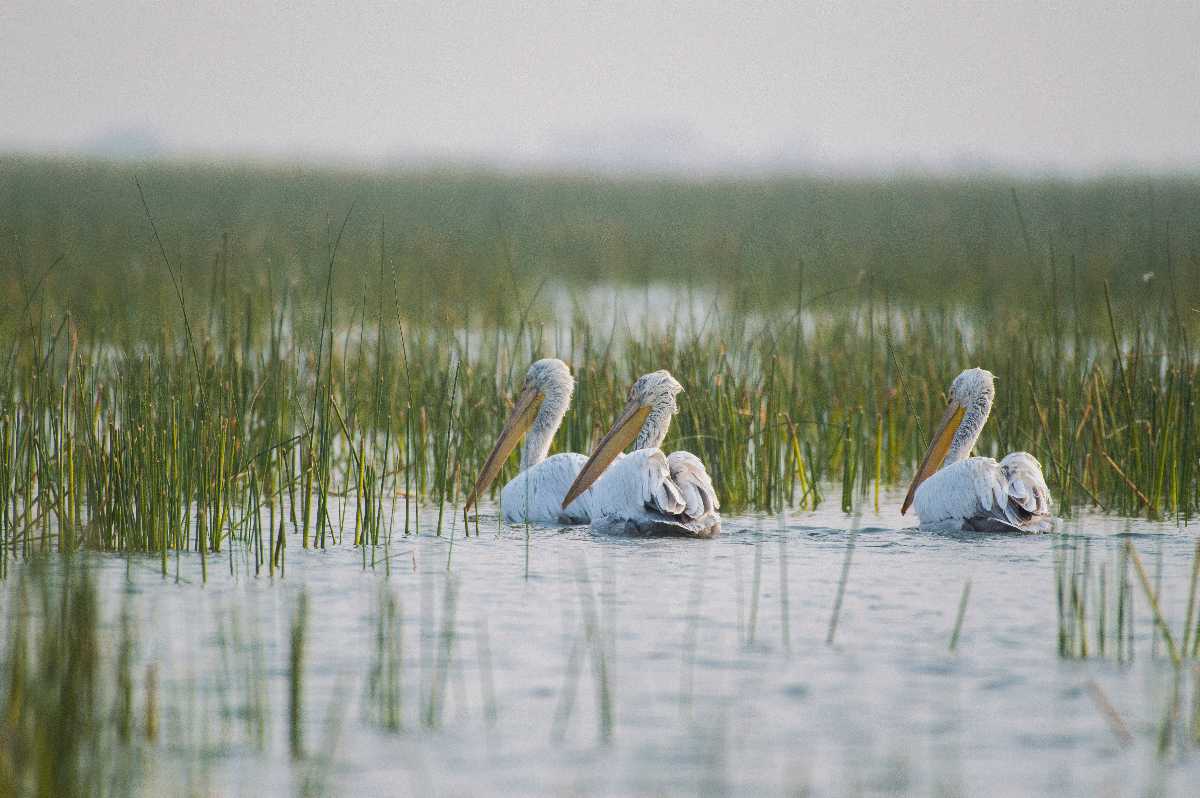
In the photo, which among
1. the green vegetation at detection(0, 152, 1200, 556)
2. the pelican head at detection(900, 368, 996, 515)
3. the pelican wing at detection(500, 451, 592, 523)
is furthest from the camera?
the pelican head at detection(900, 368, 996, 515)

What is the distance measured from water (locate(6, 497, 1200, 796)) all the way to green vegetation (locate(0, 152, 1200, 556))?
24.8 inches

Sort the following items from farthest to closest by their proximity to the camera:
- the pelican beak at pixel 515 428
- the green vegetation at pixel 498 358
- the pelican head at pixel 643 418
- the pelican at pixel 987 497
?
the pelican beak at pixel 515 428, the pelican head at pixel 643 418, the pelican at pixel 987 497, the green vegetation at pixel 498 358

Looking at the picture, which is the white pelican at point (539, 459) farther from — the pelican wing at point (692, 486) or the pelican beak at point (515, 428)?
the pelican wing at point (692, 486)

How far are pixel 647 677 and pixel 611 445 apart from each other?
11.2ft

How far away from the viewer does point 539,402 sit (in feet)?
28.3

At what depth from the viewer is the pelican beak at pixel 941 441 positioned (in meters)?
8.11

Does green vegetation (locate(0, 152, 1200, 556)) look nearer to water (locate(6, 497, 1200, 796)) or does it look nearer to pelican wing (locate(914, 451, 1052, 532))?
pelican wing (locate(914, 451, 1052, 532))

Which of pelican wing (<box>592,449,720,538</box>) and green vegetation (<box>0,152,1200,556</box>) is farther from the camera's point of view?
pelican wing (<box>592,449,720,538</box>)

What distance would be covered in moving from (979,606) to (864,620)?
Result: 48 cm

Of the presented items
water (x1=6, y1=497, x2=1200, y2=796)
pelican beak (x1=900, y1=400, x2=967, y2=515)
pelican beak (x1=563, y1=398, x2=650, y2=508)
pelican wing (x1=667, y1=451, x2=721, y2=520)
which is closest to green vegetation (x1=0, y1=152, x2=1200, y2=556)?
pelican beak (x1=900, y1=400, x2=967, y2=515)

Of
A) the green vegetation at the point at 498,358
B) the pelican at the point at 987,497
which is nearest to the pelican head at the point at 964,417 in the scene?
the green vegetation at the point at 498,358

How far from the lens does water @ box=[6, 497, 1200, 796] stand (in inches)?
152

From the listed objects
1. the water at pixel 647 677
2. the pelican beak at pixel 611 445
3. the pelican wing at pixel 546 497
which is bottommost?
the water at pixel 647 677

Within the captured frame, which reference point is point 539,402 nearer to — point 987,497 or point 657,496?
point 657,496
